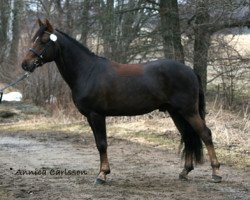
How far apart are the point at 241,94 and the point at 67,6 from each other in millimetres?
6969

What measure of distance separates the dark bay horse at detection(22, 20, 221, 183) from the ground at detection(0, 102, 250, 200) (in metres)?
0.47

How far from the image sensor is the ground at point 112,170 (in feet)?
22.3

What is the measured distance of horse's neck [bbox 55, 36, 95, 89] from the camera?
25.7ft

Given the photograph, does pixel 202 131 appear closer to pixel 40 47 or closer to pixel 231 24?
pixel 40 47

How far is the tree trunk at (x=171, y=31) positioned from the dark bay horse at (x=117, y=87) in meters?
8.28

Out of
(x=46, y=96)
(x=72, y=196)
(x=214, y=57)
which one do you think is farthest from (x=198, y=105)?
(x=46, y=96)

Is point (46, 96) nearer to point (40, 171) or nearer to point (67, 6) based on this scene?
point (67, 6)

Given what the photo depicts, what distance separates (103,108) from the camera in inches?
299

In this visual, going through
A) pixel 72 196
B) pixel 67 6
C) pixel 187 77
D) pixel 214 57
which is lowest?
pixel 72 196

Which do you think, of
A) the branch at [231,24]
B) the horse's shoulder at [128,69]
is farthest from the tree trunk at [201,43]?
the horse's shoulder at [128,69]

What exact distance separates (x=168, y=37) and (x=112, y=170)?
8.44m

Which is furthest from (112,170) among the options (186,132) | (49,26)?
(49,26)

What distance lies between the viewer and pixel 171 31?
1622 cm

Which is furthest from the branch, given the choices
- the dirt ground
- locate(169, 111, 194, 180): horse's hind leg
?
locate(169, 111, 194, 180): horse's hind leg
